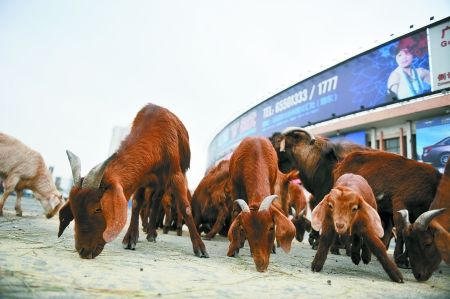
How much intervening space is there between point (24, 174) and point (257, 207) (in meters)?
8.29

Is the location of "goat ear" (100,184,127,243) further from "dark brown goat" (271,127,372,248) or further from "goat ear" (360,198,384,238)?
"dark brown goat" (271,127,372,248)

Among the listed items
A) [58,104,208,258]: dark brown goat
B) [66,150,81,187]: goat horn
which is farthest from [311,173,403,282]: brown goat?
[66,150,81,187]: goat horn

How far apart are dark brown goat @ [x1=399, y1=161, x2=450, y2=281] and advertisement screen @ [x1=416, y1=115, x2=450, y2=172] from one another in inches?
558

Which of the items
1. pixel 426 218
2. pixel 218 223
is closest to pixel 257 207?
pixel 426 218

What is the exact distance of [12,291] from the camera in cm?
202

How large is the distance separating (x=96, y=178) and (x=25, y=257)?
3.63 ft

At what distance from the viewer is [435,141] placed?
55.5ft

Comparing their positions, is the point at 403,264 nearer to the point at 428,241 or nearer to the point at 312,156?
the point at 428,241

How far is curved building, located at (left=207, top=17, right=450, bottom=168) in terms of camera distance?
17016mm

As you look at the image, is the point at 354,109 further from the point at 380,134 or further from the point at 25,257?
the point at 25,257

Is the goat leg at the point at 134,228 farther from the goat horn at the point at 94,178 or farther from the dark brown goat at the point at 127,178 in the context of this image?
the goat horn at the point at 94,178

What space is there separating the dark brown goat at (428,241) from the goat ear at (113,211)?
3537mm

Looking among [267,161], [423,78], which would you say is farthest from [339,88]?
[267,161]

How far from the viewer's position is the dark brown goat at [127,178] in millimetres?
3635
